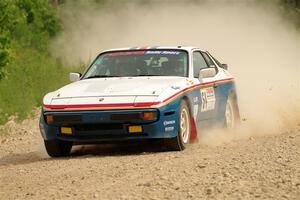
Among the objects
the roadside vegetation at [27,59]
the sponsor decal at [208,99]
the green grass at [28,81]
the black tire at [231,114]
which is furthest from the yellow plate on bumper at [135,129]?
the roadside vegetation at [27,59]

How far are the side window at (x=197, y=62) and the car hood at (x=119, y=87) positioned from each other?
0.69m

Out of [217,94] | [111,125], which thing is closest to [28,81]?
[217,94]

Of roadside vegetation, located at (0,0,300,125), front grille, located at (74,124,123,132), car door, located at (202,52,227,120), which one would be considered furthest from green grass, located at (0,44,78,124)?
front grille, located at (74,124,123,132)

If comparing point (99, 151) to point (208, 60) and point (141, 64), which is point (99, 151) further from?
point (208, 60)

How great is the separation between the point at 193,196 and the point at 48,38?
29.4m

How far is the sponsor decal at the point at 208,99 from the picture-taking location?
11.2 meters

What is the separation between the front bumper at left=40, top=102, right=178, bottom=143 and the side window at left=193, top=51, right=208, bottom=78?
1528 millimetres

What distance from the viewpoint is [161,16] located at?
101ft

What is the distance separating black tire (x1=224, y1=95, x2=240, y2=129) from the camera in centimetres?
1252

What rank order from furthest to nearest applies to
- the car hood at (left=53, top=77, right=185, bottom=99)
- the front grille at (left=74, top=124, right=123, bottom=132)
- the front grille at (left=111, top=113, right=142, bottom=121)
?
the car hood at (left=53, top=77, right=185, bottom=99), the front grille at (left=74, top=124, right=123, bottom=132), the front grille at (left=111, top=113, right=142, bottom=121)

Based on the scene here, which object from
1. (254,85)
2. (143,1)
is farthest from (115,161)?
(143,1)

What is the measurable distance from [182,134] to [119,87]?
3.17 ft

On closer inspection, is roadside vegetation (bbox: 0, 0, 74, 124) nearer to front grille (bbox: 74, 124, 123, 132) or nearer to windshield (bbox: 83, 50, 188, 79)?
windshield (bbox: 83, 50, 188, 79)

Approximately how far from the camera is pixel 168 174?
25.6 feet
